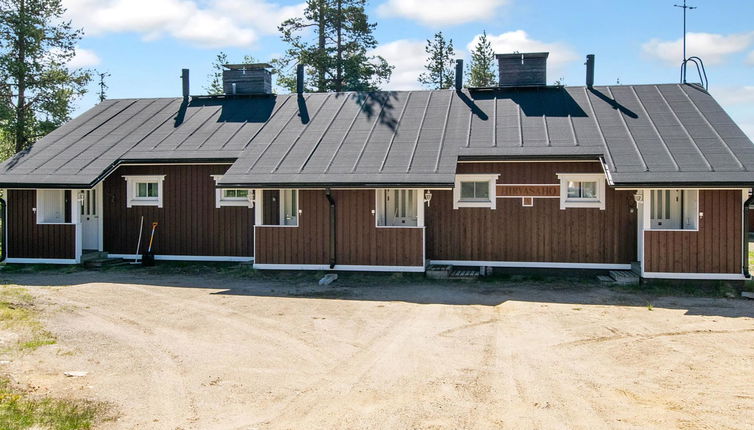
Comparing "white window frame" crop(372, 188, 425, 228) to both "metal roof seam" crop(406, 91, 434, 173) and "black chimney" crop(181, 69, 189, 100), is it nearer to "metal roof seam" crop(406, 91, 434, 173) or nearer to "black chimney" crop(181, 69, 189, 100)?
"metal roof seam" crop(406, 91, 434, 173)

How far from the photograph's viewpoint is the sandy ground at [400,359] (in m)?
6.03

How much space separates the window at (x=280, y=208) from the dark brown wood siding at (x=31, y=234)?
537cm

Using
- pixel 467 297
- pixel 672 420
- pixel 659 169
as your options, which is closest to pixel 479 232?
pixel 467 297

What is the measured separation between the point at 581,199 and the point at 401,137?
15.8 feet

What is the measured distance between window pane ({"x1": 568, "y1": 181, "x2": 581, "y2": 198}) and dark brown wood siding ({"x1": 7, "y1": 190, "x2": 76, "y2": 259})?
13.0 meters

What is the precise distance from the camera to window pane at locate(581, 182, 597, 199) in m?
14.6

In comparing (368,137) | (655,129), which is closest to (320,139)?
(368,137)

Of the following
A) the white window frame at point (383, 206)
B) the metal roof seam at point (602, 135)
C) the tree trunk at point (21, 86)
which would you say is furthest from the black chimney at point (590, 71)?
the tree trunk at point (21, 86)

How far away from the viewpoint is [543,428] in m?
5.64

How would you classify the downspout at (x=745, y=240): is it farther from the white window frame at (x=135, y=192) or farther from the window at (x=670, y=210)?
the white window frame at (x=135, y=192)

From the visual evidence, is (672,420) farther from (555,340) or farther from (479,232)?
(479,232)

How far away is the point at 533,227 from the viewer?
14766mm

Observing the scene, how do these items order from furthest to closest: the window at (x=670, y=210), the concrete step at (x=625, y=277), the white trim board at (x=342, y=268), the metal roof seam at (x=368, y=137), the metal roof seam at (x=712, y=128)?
the metal roof seam at (x=368, y=137)
the white trim board at (x=342, y=268)
the window at (x=670, y=210)
the concrete step at (x=625, y=277)
the metal roof seam at (x=712, y=128)

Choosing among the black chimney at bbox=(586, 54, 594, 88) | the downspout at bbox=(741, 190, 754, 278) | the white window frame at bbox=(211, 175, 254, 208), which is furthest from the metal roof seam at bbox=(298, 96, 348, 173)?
the downspout at bbox=(741, 190, 754, 278)
